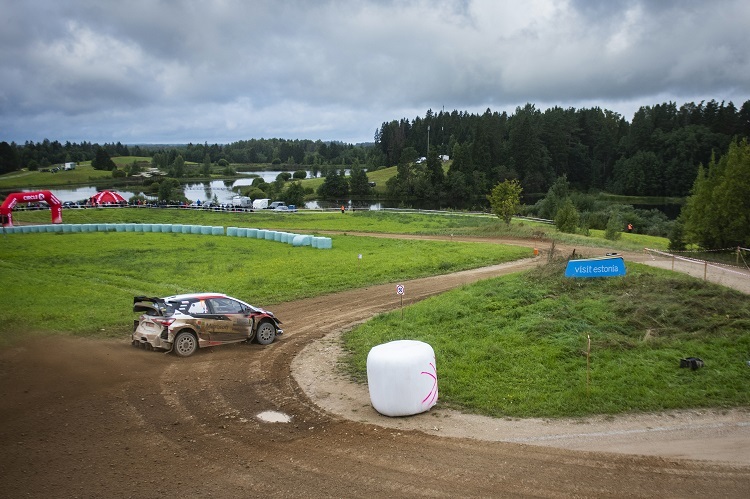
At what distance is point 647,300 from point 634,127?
160924mm

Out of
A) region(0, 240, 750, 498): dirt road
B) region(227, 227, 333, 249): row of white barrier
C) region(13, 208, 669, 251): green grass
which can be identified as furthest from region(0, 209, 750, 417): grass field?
region(13, 208, 669, 251): green grass

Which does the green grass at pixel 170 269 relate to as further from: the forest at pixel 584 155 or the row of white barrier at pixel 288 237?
the forest at pixel 584 155

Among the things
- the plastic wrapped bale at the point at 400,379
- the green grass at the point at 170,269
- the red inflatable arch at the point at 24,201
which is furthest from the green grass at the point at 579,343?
the red inflatable arch at the point at 24,201

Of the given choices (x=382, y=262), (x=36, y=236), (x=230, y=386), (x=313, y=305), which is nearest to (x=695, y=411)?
(x=230, y=386)

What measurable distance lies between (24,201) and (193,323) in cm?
5328

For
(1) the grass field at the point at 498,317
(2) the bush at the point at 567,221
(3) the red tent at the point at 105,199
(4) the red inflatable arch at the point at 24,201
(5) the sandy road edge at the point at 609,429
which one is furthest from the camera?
(3) the red tent at the point at 105,199

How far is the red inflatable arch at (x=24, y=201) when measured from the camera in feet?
187

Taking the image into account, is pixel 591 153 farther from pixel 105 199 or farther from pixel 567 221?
pixel 105 199

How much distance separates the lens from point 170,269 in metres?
33.9

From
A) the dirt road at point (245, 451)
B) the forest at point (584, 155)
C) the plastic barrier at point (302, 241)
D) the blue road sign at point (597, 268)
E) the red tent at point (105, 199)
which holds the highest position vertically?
the forest at point (584, 155)

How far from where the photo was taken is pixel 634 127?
162m

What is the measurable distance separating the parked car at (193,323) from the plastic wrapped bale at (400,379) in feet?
23.2

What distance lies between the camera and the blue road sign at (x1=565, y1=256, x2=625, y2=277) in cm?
2162

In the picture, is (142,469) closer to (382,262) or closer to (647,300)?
(647,300)
